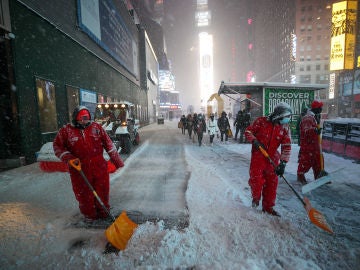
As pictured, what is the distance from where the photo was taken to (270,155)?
347cm

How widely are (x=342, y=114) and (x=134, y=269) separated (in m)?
59.4

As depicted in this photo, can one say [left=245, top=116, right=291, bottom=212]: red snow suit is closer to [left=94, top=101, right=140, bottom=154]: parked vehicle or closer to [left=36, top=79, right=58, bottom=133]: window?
[left=94, top=101, right=140, bottom=154]: parked vehicle

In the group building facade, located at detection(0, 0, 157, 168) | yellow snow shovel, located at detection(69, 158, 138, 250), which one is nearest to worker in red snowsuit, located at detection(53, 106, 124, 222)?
yellow snow shovel, located at detection(69, 158, 138, 250)

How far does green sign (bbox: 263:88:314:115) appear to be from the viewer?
1184cm

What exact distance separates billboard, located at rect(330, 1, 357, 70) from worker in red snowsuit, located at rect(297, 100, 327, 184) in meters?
46.4

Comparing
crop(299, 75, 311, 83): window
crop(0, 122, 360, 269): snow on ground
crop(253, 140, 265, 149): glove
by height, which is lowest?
crop(0, 122, 360, 269): snow on ground

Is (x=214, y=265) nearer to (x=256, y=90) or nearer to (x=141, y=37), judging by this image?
(x=256, y=90)

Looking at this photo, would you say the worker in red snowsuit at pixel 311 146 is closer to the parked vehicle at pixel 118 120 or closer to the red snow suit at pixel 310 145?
the red snow suit at pixel 310 145

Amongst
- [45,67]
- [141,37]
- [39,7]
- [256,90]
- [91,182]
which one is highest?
[141,37]

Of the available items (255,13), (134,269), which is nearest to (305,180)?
(134,269)

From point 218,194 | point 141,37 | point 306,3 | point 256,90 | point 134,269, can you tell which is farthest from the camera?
point 306,3

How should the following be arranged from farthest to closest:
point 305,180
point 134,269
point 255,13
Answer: point 255,13 → point 305,180 → point 134,269

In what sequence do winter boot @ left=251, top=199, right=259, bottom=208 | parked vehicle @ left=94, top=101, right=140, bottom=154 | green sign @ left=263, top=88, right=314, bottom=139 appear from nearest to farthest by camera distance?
winter boot @ left=251, top=199, right=259, bottom=208
parked vehicle @ left=94, top=101, right=140, bottom=154
green sign @ left=263, top=88, right=314, bottom=139

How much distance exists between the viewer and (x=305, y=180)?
5.17 m
